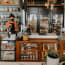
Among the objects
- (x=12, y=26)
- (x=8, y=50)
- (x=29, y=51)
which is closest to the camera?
(x=29, y=51)

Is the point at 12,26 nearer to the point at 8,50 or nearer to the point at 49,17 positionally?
the point at 8,50

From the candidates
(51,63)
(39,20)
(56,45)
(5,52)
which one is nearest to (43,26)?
(39,20)

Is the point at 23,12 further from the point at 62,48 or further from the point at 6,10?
the point at 62,48

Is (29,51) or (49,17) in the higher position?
(49,17)

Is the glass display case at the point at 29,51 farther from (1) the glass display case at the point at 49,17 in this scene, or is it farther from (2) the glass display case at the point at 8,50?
(1) the glass display case at the point at 49,17

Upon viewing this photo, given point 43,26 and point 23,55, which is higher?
point 43,26

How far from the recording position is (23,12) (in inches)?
133

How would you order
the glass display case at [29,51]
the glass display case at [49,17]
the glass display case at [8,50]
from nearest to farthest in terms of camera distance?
the glass display case at [29,51] < the glass display case at [8,50] < the glass display case at [49,17]

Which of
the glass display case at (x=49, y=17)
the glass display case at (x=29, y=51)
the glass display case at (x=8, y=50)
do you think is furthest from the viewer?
the glass display case at (x=49, y=17)

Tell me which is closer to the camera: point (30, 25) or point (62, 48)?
point (62, 48)

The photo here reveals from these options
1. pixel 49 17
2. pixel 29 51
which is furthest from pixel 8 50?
pixel 49 17

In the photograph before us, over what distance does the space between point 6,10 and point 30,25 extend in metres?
0.87

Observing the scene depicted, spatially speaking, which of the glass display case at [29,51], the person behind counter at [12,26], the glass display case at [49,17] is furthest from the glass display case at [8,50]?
the glass display case at [49,17]

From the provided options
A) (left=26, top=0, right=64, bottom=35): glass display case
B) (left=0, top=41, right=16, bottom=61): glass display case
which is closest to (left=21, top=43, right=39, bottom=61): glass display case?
(left=0, top=41, right=16, bottom=61): glass display case
